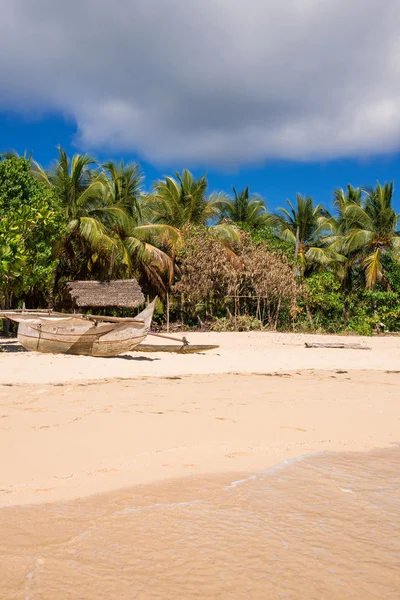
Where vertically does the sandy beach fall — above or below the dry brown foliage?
below

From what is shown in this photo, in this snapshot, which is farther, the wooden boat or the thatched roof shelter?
the thatched roof shelter

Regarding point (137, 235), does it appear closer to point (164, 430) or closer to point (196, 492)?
point (164, 430)

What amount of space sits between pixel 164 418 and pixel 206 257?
14272 millimetres

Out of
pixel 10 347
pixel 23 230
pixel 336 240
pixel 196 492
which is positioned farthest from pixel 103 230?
pixel 196 492

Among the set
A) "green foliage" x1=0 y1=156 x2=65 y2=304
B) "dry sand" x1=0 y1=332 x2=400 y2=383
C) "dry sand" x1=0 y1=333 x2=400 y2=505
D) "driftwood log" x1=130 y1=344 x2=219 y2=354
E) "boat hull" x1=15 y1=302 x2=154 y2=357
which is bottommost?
"dry sand" x1=0 y1=333 x2=400 y2=505

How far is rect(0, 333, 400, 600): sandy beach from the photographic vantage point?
2322 millimetres

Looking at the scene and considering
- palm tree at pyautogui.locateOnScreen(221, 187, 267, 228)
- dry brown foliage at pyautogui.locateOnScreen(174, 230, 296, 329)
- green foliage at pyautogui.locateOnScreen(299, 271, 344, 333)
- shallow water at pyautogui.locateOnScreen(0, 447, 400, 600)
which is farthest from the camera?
palm tree at pyautogui.locateOnScreen(221, 187, 267, 228)

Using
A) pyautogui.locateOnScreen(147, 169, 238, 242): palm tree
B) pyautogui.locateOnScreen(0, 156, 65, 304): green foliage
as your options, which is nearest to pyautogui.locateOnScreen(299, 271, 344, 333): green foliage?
pyautogui.locateOnScreen(147, 169, 238, 242): palm tree

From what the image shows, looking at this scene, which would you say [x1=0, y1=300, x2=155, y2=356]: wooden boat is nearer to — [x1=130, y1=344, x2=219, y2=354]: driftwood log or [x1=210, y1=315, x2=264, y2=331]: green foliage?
[x1=130, y1=344, x2=219, y2=354]: driftwood log

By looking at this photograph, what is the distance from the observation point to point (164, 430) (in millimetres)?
5027

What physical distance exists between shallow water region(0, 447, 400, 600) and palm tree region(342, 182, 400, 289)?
64.2 ft

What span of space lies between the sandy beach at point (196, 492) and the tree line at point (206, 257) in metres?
11.8

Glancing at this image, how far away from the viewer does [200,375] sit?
938 centimetres

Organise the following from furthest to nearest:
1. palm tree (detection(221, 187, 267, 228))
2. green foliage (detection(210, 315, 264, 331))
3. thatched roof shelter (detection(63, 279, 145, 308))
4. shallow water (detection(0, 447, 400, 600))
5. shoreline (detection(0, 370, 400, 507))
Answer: palm tree (detection(221, 187, 267, 228)) → green foliage (detection(210, 315, 264, 331)) → thatched roof shelter (detection(63, 279, 145, 308)) → shoreline (detection(0, 370, 400, 507)) → shallow water (detection(0, 447, 400, 600))
